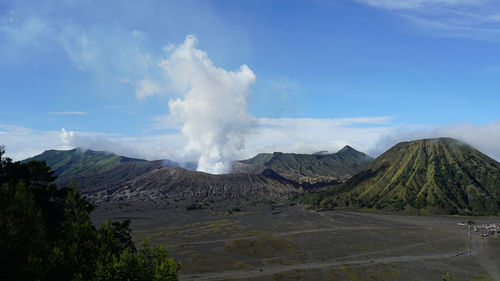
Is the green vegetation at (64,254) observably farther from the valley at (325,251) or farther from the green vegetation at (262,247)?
the green vegetation at (262,247)

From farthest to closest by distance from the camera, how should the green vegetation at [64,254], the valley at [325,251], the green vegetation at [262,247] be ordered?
the green vegetation at [262,247]
the valley at [325,251]
the green vegetation at [64,254]

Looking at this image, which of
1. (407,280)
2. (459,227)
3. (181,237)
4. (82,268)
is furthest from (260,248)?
(459,227)

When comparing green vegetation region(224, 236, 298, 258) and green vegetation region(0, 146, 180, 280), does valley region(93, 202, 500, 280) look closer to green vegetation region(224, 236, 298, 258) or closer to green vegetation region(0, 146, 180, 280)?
green vegetation region(224, 236, 298, 258)

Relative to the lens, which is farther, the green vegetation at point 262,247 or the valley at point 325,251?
the green vegetation at point 262,247

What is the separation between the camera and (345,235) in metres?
135

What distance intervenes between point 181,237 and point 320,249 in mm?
63739

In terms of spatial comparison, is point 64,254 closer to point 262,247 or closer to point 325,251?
point 262,247

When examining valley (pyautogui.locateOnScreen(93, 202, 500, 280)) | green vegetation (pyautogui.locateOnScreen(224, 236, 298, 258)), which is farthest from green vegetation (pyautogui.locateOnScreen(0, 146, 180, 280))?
green vegetation (pyautogui.locateOnScreen(224, 236, 298, 258))

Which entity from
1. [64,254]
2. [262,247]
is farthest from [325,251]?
[64,254]

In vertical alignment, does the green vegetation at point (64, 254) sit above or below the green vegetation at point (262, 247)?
above

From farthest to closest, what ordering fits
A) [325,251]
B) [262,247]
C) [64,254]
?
[262,247] → [325,251] → [64,254]

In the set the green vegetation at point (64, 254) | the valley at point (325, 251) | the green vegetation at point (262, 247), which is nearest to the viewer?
the green vegetation at point (64, 254)

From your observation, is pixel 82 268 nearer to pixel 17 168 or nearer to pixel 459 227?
pixel 17 168

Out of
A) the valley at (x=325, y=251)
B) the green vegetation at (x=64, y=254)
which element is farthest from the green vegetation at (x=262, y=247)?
the green vegetation at (x=64, y=254)
